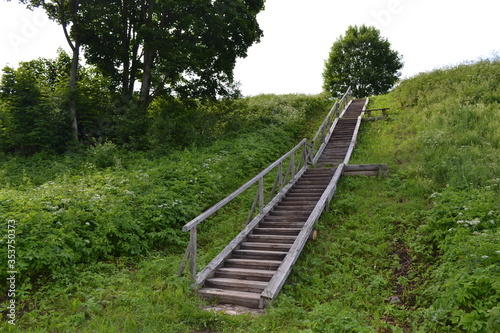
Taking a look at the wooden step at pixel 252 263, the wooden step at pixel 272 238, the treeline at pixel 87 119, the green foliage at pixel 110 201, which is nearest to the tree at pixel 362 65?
the treeline at pixel 87 119

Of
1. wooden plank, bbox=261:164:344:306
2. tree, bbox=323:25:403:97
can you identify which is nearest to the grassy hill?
wooden plank, bbox=261:164:344:306

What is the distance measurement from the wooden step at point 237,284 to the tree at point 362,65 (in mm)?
35758

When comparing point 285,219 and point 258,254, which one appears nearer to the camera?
point 258,254

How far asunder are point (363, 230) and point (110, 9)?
15643mm

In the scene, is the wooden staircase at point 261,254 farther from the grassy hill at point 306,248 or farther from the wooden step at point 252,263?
the grassy hill at point 306,248

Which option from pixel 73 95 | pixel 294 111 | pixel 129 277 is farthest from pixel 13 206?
pixel 294 111

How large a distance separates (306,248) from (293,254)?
2.80ft

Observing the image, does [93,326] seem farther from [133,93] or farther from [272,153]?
[133,93]

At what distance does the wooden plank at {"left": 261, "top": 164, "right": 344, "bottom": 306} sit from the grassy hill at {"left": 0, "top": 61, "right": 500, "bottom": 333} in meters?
0.20

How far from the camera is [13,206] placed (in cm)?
632

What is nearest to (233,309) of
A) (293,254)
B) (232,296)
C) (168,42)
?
(232,296)

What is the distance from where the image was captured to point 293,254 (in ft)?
20.6

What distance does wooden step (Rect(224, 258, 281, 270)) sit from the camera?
20.5 feet

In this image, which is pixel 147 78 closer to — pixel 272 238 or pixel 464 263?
pixel 272 238
